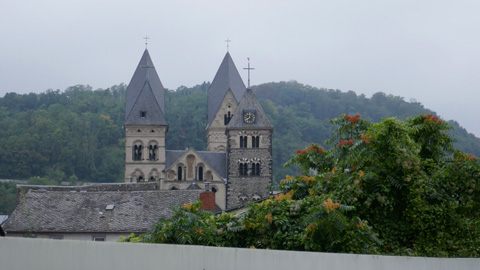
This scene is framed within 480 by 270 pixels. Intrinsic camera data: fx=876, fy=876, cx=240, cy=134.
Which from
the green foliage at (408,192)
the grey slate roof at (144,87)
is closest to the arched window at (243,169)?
the grey slate roof at (144,87)

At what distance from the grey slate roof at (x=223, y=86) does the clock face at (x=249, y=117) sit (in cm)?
562

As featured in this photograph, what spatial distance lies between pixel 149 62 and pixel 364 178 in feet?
232

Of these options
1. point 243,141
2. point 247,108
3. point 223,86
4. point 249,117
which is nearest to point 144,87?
point 223,86

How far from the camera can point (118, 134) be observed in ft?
389

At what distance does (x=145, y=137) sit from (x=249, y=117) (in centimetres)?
1021

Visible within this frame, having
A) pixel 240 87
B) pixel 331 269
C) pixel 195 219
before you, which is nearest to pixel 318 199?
pixel 195 219

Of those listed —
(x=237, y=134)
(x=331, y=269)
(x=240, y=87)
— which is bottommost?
(x=331, y=269)

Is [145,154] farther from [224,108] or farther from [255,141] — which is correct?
[255,141]

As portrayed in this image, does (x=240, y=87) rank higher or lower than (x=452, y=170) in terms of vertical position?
higher

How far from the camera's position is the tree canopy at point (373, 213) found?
522 inches

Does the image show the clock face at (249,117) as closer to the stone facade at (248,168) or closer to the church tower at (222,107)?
the stone facade at (248,168)

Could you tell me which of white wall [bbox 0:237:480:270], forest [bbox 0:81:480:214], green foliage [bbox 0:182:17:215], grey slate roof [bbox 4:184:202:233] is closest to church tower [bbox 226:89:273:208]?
Answer: green foliage [bbox 0:182:17:215]

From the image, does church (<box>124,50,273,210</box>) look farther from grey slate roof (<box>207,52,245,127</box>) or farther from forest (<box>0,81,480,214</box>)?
forest (<box>0,81,480,214</box>)

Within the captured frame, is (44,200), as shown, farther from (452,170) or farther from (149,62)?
(149,62)
